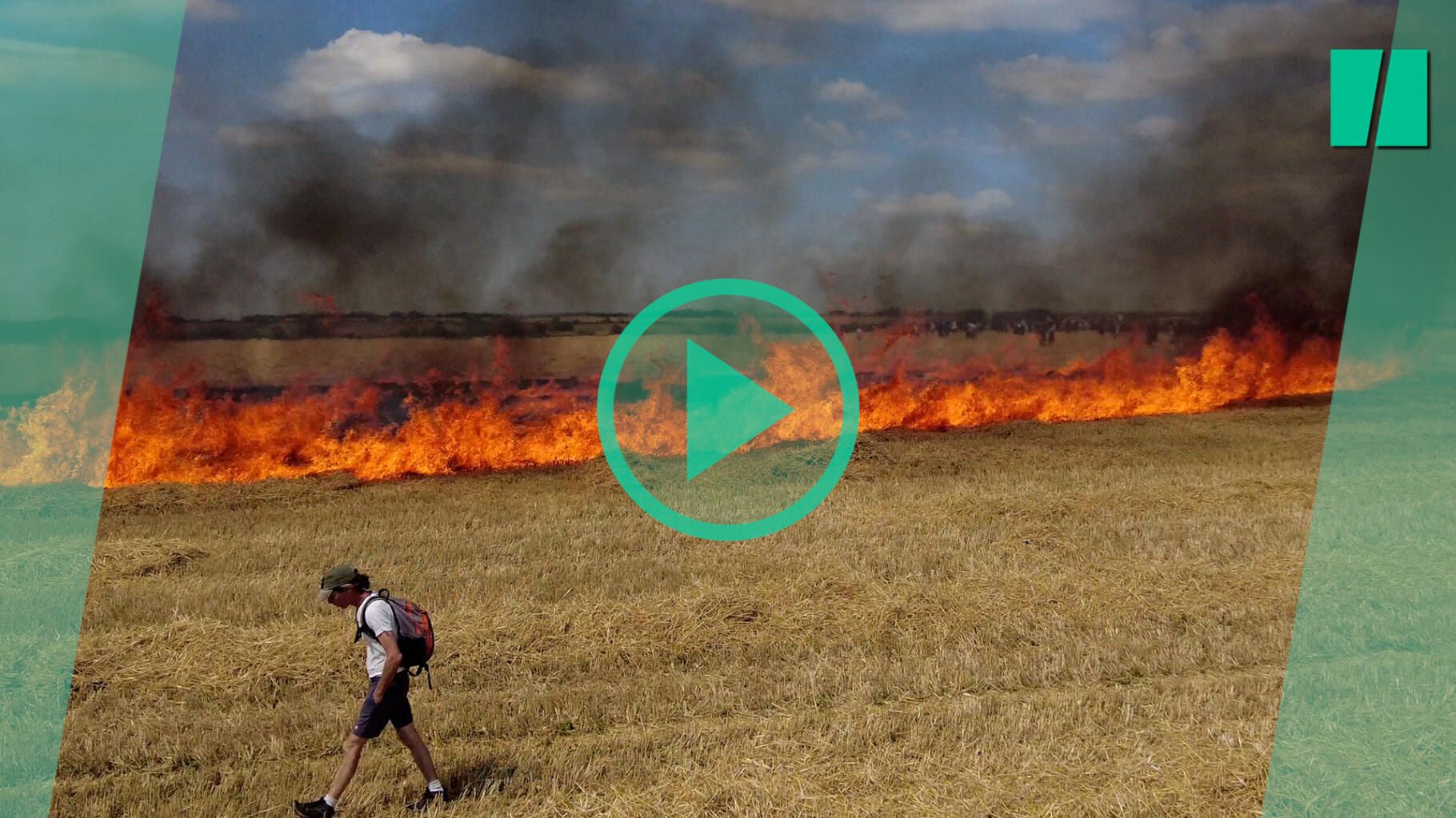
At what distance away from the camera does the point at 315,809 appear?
7.33 metres

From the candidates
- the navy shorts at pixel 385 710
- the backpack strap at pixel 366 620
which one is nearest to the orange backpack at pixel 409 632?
the backpack strap at pixel 366 620

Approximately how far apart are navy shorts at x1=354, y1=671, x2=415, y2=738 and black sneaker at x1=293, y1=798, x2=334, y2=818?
0.65m

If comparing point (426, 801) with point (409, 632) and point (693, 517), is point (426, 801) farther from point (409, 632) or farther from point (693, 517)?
point (693, 517)

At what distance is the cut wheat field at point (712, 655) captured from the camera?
789 centimetres

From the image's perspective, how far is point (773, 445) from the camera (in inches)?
856

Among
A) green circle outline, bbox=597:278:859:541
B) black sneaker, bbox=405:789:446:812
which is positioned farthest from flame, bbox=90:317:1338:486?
black sneaker, bbox=405:789:446:812

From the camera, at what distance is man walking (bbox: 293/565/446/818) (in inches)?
268

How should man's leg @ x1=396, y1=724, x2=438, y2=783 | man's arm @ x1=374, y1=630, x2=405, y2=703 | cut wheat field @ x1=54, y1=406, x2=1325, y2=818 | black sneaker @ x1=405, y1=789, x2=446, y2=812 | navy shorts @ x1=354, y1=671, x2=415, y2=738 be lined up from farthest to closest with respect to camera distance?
cut wheat field @ x1=54, y1=406, x2=1325, y2=818, black sneaker @ x1=405, y1=789, x2=446, y2=812, man's leg @ x1=396, y1=724, x2=438, y2=783, navy shorts @ x1=354, y1=671, x2=415, y2=738, man's arm @ x1=374, y1=630, x2=405, y2=703

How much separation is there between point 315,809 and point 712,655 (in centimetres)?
436

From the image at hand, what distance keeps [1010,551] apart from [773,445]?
25.9 ft

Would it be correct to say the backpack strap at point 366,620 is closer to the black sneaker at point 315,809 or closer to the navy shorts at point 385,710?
the navy shorts at point 385,710

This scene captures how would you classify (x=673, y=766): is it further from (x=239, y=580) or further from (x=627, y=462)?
(x=627, y=462)

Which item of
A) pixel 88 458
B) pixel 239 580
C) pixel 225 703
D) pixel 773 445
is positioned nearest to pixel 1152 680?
pixel 225 703

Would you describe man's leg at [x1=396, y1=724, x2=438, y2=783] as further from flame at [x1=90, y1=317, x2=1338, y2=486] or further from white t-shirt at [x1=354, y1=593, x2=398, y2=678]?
flame at [x1=90, y1=317, x2=1338, y2=486]
